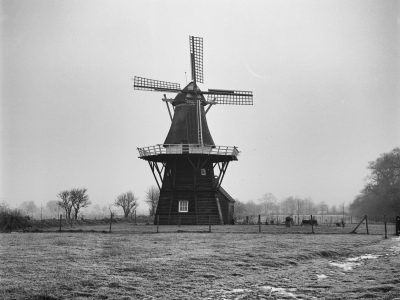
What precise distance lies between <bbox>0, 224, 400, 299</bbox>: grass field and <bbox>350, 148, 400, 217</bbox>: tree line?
38879 millimetres

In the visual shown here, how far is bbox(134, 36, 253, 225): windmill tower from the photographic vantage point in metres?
32.8

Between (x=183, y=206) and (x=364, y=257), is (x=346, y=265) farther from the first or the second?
(x=183, y=206)

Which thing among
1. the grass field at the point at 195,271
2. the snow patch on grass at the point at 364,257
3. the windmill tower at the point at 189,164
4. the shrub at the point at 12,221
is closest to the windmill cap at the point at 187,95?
the windmill tower at the point at 189,164

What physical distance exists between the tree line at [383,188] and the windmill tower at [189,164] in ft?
92.2

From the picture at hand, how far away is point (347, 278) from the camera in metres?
11.1

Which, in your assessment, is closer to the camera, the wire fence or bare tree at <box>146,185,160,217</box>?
the wire fence

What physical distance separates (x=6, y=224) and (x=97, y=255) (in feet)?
56.0

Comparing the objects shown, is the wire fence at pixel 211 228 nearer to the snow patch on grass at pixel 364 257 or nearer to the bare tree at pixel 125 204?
the snow patch on grass at pixel 364 257

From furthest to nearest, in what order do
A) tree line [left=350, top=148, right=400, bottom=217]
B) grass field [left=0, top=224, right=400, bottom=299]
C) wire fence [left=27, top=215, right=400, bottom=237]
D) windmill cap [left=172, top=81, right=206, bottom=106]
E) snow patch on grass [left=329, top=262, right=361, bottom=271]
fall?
tree line [left=350, top=148, right=400, bottom=217]
windmill cap [left=172, top=81, right=206, bottom=106]
wire fence [left=27, top=215, right=400, bottom=237]
snow patch on grass [left=329, top=262, right=361, bottom=271]
grass field [left=0, top=224, right=400, bottom=299]

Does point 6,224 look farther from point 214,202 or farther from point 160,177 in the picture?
point 214,202

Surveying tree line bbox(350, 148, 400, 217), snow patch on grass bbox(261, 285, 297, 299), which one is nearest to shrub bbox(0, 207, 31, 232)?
snow patch on grass bbox(261, 285, 297, 299)

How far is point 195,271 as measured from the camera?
37.6ft

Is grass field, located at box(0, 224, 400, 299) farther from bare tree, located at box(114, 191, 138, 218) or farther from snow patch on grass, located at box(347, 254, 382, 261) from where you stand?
bare tree, located at box(114, 191, 138, 218)

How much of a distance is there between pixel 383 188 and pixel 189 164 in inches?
1296
